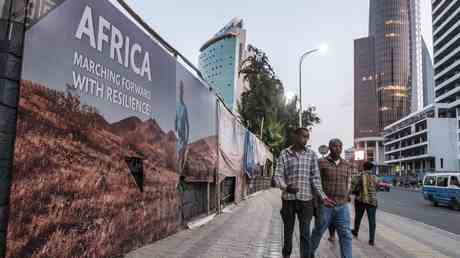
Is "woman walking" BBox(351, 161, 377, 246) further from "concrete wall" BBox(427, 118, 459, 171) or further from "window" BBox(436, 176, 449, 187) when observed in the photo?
"concrete wall" BBox(427, 118, 459, 171)

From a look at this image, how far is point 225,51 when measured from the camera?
282 ft

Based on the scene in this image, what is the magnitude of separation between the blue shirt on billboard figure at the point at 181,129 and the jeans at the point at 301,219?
9.24ft

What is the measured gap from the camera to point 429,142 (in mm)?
80375

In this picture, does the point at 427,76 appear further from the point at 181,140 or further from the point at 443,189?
the point at 181,140

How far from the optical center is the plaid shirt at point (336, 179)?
204 inches

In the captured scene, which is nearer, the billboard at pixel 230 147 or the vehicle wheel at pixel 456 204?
the billboard at pixel 230 147

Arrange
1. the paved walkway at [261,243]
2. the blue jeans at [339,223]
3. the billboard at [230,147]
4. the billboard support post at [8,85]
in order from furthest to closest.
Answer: the billboard at [230,147]
the paved walkway at [261,243]
the blue jeans at [339,223]
the billboard support post at [8,85]

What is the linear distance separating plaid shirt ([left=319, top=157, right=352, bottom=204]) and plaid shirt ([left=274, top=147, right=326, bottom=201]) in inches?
16.9

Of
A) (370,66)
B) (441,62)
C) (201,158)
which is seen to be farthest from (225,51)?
(370,66)

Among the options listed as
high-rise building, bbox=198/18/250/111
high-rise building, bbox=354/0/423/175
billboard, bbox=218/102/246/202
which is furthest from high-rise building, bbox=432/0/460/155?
high-rise building, bbox=354/0/423/175

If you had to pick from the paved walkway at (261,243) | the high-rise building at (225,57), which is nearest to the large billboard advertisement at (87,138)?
the paved walkway at (261,243)

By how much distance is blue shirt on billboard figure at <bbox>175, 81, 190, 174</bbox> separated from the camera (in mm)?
6895

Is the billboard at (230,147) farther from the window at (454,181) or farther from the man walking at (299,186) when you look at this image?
the window at (454,181)

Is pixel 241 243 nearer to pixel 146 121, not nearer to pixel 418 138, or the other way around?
pixel 146 121
